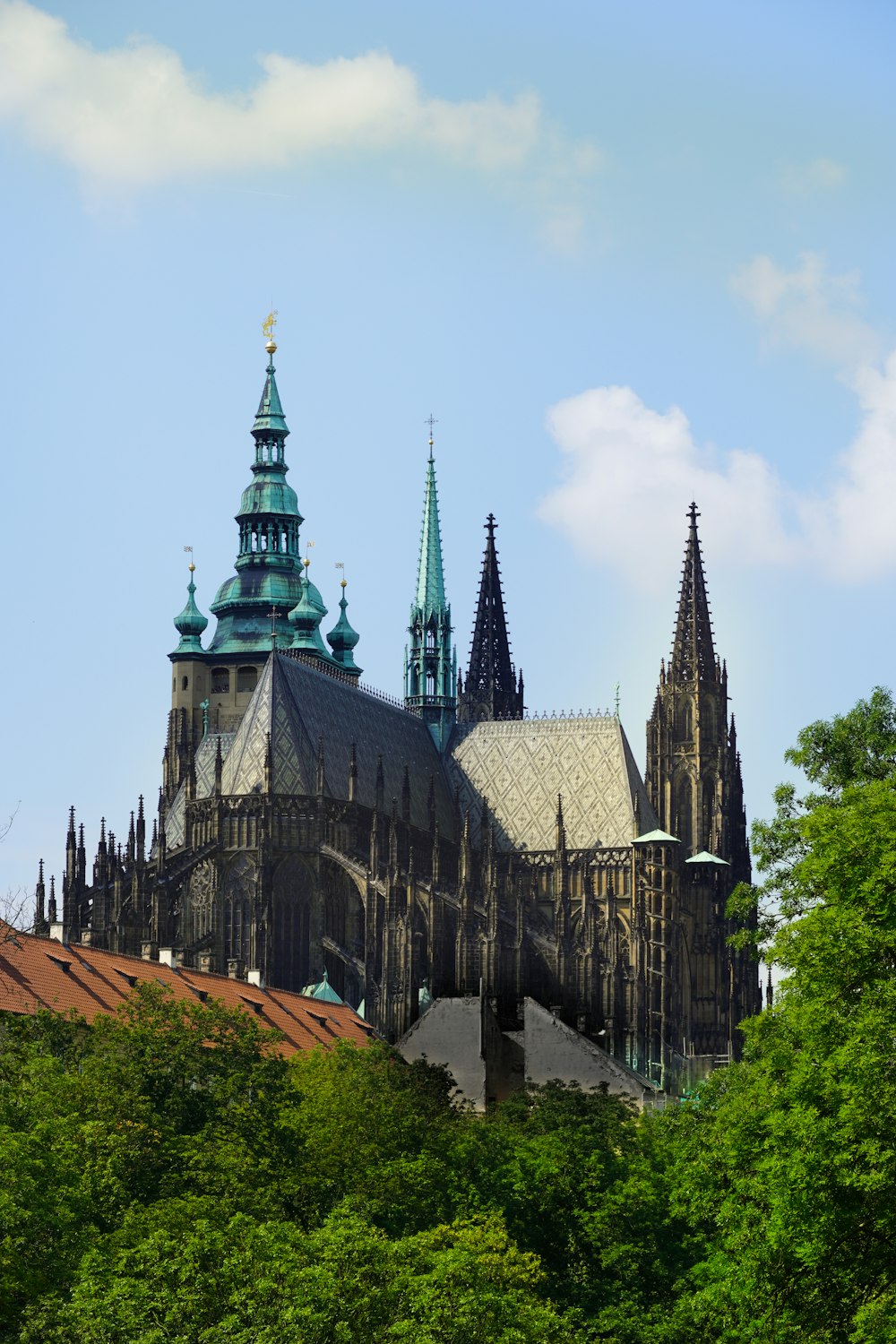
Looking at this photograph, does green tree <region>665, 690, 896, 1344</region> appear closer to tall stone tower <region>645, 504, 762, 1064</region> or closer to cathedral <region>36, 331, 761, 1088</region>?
cathedral <region>36, 331, 761, 1088</region>

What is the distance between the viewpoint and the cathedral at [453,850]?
111m

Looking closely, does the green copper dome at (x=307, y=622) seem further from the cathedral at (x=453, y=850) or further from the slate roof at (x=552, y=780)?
the slate roof at (x=552, y=780)

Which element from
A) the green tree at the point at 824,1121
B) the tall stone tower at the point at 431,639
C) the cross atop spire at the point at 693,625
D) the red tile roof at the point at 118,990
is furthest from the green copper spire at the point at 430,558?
the green tree at the point at 824,1121

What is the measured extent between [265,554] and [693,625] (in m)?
34.2

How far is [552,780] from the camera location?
133375 mm

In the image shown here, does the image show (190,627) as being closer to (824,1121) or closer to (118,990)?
(118,990)

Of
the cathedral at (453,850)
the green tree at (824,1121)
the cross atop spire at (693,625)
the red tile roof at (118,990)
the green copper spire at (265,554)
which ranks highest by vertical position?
the green copper spire at (265,554)

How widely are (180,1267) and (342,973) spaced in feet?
223

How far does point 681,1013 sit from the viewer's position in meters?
121

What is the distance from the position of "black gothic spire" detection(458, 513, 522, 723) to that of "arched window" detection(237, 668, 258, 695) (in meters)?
13.6

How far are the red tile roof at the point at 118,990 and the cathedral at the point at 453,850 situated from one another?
197 inches

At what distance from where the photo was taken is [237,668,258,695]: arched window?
154750mm

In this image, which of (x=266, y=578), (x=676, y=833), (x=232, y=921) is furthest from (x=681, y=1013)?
(x=266, y=578)

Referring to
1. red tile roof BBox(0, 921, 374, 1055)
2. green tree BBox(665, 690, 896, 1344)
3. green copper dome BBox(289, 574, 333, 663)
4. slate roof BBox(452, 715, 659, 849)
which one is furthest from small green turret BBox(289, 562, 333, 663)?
green tree BBox(665, 690, 896, 1344)
